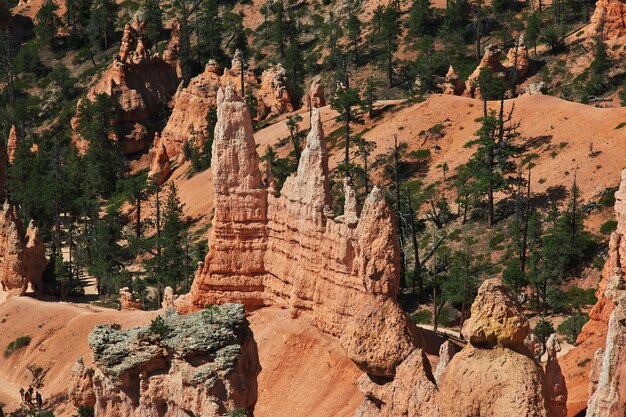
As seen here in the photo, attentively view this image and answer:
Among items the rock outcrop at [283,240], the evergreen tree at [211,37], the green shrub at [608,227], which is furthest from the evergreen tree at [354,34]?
the rock outcrop at [283,240]

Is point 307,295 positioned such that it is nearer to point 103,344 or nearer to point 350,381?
point 350,381

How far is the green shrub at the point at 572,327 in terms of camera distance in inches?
2461

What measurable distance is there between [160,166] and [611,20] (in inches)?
1719

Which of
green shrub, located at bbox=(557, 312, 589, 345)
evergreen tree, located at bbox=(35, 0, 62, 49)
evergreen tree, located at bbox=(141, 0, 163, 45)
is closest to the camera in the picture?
green shrub, located at bbox=(557, 312, 589, 345)

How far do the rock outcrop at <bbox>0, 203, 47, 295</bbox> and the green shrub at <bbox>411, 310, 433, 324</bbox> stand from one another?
26.9m

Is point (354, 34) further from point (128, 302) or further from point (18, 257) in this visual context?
point (128, 302)

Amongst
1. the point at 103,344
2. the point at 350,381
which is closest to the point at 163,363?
the point at 103,344

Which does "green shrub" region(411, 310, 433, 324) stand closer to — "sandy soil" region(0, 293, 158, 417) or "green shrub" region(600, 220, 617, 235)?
"green shrub" region(600, 220, 617, 235)

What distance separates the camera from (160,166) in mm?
119312

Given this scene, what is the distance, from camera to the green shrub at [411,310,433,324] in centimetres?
7075

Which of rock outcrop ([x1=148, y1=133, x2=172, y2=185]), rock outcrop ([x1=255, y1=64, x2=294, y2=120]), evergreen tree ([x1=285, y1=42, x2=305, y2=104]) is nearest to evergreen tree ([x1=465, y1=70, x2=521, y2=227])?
rock outcrop ([x1=255, y1=64, x2=294, y2=120])

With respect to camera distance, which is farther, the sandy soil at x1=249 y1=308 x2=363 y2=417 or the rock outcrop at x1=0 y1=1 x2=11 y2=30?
the rock outcrop at x1=0 y1=1 x2=11 y2=30

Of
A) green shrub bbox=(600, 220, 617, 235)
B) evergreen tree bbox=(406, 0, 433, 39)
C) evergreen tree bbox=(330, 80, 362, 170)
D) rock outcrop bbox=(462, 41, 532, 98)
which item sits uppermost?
evergreen tree bbox=(406, 0, 433, 39)

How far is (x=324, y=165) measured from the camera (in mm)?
56000
